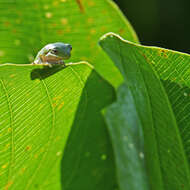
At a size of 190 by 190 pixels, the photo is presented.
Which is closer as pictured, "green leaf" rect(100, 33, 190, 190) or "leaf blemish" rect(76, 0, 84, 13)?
"green leaf" rect(100, 33, 190, 190)

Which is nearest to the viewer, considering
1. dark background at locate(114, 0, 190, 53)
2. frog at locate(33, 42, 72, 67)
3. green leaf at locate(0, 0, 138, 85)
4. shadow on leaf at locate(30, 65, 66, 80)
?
shadow on leaf at locate(30, 65, 66, 80)

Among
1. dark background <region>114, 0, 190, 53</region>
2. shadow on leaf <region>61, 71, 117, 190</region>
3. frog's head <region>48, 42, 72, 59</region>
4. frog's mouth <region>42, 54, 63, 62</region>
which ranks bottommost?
dark background <region>114, 0, 190, 53</region>

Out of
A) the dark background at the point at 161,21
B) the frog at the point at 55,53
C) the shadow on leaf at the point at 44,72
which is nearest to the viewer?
the shadow on leaf at the point at 44,72

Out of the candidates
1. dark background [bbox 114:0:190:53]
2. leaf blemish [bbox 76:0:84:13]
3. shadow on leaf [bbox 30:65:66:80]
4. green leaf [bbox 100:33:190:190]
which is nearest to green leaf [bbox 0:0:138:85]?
leaf blemish [bbox 76:0:84:13]

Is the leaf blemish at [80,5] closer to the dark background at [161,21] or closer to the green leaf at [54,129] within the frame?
the green leaf at [54,129]

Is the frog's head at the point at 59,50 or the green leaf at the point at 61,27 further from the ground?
the frog's head at the point at 59,50

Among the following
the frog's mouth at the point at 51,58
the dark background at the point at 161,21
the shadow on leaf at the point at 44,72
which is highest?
the shadow on leaf at the point at 44,72

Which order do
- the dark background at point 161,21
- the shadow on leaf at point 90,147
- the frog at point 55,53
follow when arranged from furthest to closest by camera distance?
the dark background at point 161,21
the frog at point 55,53
the shadow on leaf at point 90,147

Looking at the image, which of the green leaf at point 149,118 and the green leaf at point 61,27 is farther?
the green leaf at point 61,27

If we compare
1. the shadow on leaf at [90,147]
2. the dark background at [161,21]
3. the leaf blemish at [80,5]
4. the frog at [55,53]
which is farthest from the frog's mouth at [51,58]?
the dark background at [161,21]

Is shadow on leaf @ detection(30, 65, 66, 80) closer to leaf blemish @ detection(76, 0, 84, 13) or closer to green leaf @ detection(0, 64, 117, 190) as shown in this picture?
green leaf @ detection(0, 64, 117, 190)
